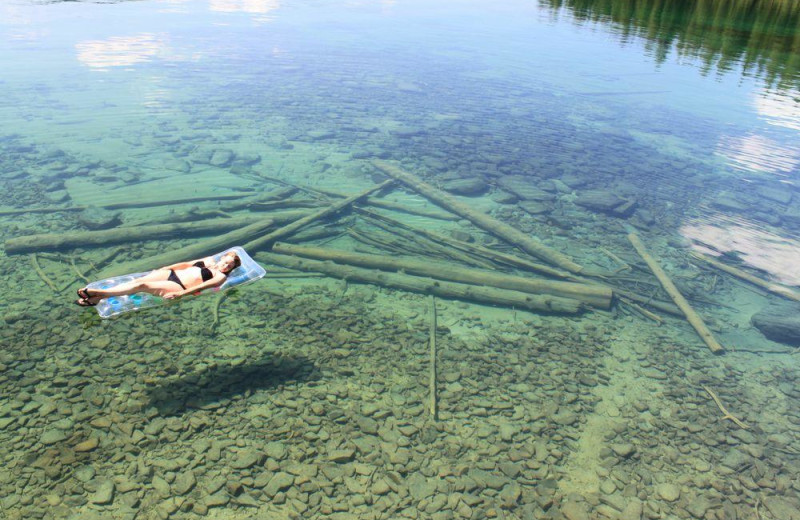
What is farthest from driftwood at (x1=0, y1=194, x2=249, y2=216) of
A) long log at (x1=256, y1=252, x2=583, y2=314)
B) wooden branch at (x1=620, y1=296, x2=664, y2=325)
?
wooden branch at (x1=620, y1=296, x2=664, y2=325)

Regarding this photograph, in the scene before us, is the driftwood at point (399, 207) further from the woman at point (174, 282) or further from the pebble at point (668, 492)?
the pebble at point (668, 492)

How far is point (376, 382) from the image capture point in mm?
9500

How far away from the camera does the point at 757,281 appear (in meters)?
13.3

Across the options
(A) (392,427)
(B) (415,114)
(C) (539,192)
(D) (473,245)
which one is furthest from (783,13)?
(A) (392,427)

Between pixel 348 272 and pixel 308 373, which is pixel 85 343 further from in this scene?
pixel 348 272

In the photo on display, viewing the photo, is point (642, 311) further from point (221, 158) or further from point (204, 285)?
point (221, 158)

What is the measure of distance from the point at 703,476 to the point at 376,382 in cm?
518

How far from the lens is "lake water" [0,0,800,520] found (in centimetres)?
778

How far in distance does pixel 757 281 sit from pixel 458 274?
727 centimetres

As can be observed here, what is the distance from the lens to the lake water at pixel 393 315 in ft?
25.5

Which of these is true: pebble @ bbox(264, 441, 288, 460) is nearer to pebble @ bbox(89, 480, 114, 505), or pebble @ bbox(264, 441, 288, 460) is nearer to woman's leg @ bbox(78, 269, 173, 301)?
pebble @ bbox(89, 480, 114, 505)

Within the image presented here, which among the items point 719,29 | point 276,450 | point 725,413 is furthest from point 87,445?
point 719,29

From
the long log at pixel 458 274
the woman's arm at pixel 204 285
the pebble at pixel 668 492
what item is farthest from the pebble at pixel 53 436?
the pebble at pixel 668 492

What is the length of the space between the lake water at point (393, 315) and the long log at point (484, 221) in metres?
0.15
